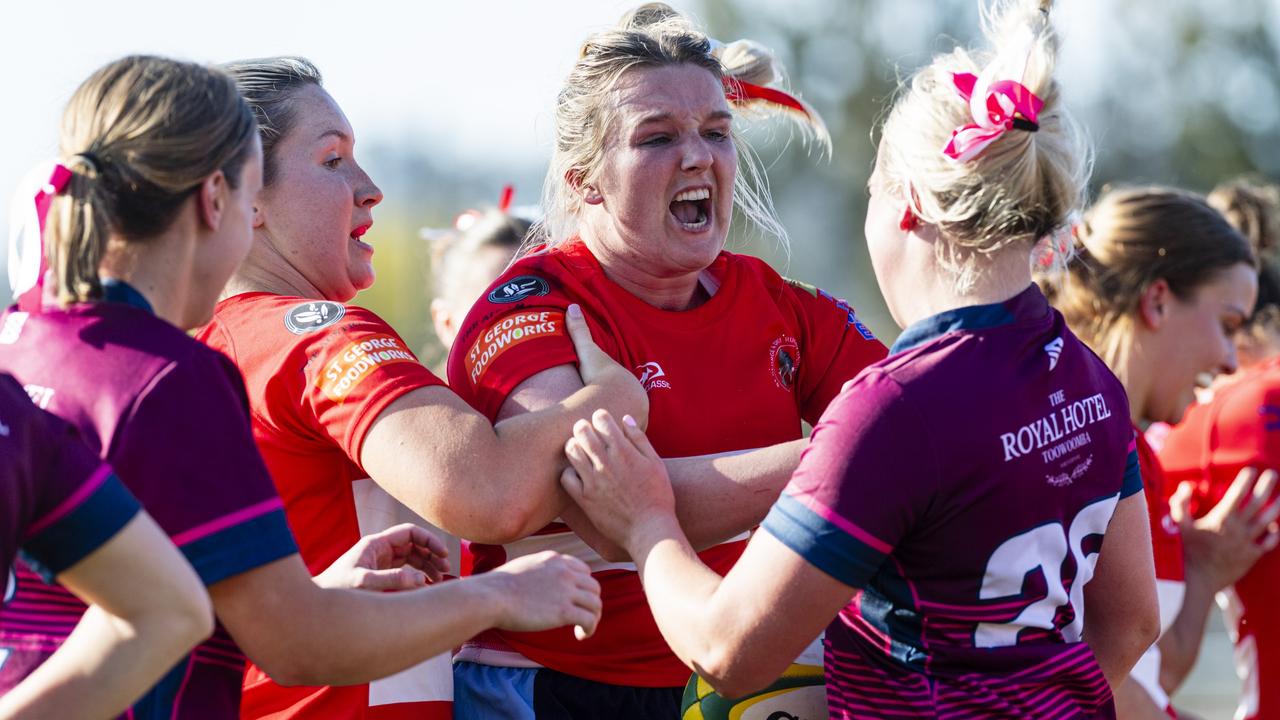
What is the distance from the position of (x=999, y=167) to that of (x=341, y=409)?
49.8 inches

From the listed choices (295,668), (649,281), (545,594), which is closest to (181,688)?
(295,668)

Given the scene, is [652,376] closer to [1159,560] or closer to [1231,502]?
[1159,560]

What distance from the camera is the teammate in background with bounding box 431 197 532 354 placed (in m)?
5.73

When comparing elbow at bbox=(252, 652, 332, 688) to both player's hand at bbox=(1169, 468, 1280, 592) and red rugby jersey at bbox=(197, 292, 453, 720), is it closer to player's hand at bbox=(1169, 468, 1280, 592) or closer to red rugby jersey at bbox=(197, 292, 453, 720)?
red rugby jersey at bbox=(197, 292, 453, 720)

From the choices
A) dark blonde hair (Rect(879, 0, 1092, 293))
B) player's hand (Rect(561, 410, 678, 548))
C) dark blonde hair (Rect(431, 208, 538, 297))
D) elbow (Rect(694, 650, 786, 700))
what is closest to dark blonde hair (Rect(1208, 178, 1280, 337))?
dark blonde hair (Rect(431, 208, 538, 297))

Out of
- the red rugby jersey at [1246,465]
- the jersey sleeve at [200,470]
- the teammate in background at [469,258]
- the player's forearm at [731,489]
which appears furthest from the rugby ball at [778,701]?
the teammate in background at [469,258]

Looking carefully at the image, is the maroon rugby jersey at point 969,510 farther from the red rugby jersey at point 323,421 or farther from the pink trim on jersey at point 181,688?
the pink trim on jersey at point 181,688

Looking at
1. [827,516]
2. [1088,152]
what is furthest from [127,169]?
[1088,152]

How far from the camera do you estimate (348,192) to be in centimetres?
316

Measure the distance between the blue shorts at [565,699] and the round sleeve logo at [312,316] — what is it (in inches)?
32.7

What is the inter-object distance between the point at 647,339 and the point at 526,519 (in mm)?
564

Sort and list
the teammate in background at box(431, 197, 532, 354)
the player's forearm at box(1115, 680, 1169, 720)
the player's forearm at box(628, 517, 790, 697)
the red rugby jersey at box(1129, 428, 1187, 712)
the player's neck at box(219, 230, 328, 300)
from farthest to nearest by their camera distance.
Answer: the teammate in background at box(431, 197, 532, 354), the red rugby jersey at box(1129, 428, 1187, 712), the player's forearm at box(1115, 680, 1169, 720), the player's neck at box(219, 230, 328, 300), the player's forearm at box(628, 517, 790, 697)

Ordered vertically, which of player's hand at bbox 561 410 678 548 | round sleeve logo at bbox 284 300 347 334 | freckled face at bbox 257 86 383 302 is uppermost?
freckled face at bbox 257 86 383 302

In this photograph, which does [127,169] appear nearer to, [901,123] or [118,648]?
[118,648]
